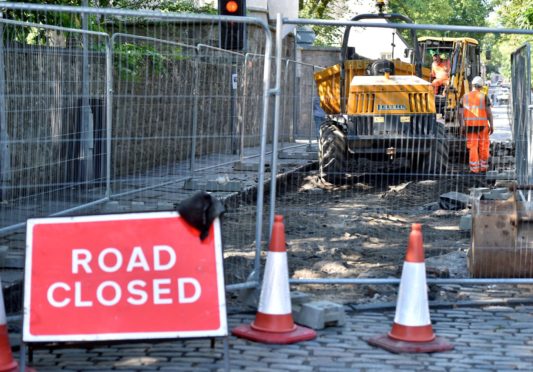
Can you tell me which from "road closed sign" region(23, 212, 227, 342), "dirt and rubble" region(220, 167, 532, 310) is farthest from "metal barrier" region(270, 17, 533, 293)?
"road closed sign" region(23, 212, 227, 342)

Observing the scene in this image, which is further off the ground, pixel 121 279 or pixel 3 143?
pixel 3 143

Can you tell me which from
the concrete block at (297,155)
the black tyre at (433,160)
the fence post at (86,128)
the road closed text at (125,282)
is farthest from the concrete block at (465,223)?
the concrete block at (297,155)

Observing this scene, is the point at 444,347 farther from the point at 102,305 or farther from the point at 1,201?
the point at 1,201

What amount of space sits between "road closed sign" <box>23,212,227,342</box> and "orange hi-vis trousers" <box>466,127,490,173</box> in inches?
268

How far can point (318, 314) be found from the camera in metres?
6.96

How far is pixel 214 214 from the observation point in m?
6.05

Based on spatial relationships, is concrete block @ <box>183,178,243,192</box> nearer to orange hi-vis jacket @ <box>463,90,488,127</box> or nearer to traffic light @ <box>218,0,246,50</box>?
traffic light @ <box>218,0,246,50</box>

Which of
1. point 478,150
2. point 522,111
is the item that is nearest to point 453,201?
point 478,150

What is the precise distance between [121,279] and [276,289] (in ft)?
4.03

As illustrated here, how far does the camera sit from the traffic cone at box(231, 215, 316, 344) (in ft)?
22.0

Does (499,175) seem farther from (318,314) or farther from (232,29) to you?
(318,314)

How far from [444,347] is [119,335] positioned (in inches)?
87.4

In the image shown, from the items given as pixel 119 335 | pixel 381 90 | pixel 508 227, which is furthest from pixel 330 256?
pixel 381 90

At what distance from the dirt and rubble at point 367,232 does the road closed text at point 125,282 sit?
7.53 ft
